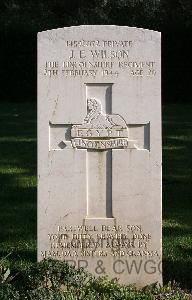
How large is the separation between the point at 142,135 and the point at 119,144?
196mm

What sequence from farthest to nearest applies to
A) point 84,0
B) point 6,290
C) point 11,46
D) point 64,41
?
1. point 84,0
2. point 11,46
3. point 64,41
4. point 6,290

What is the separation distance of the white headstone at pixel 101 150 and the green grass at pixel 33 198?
548 millimetres

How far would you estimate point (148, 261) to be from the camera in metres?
5.62

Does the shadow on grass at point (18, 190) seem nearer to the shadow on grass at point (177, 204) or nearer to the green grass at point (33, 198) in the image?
the green grass at point (33, 198)

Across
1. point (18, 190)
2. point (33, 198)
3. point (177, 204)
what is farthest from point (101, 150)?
point (18, 190)

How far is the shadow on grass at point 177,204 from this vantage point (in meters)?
6.12

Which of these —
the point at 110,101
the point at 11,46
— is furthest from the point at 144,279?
the point at 11,46

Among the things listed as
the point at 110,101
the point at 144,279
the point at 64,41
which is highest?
the point at 64,41

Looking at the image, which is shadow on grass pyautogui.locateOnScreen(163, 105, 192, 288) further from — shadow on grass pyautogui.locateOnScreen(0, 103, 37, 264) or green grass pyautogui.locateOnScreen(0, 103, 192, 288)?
shadow on grass pyautogui.locateOnScreen(0, 103, 37, 264)

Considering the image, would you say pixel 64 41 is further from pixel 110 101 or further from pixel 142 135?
pixel 142 135

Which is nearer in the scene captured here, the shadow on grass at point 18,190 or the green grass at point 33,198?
the green grass at point 33,198

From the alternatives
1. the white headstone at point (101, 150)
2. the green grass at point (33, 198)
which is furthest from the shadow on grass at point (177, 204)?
the white headstone at point (101, 150)

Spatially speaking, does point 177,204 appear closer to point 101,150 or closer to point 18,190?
point 18,190

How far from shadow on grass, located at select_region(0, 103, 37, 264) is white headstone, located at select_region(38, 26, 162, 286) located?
91 centimetres
